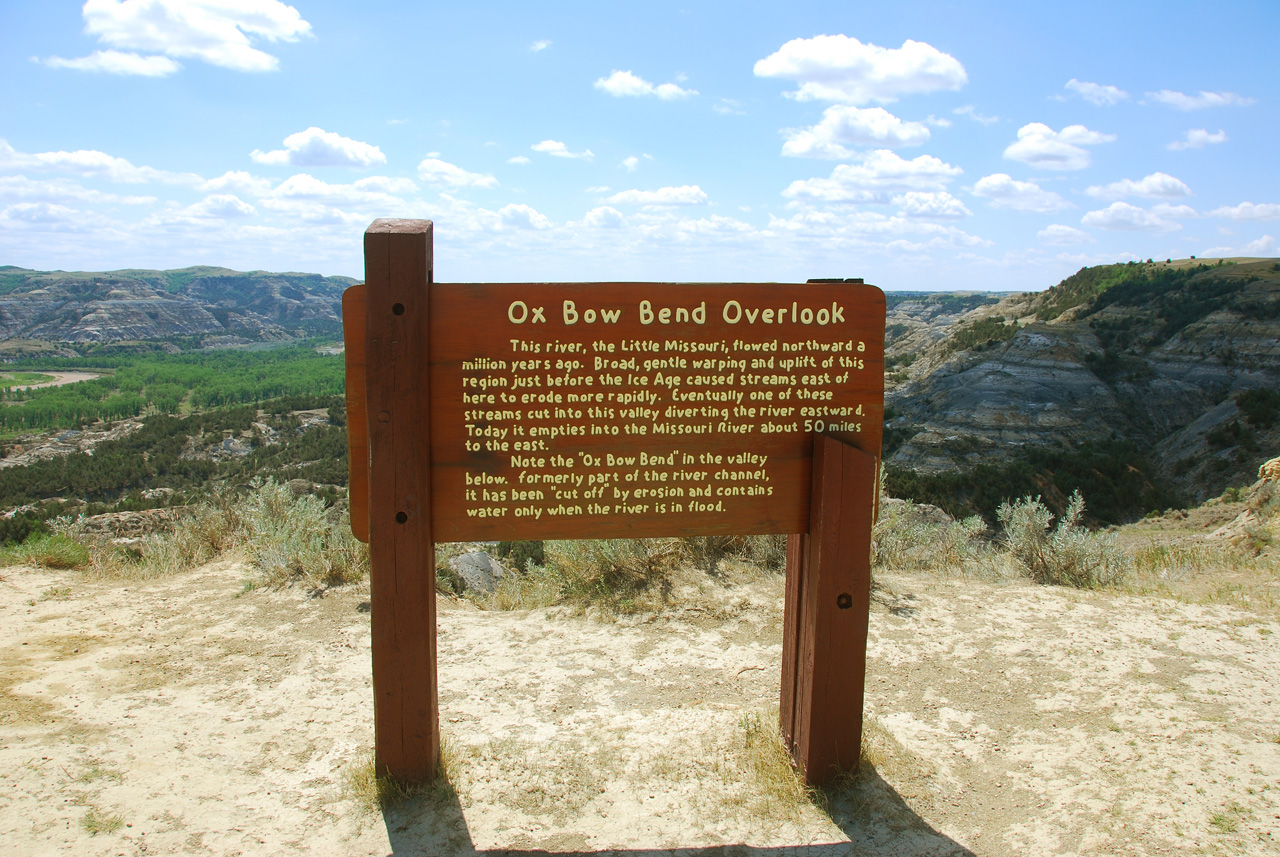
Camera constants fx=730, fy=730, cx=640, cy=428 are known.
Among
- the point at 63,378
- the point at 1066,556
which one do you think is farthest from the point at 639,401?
the point at 63,378

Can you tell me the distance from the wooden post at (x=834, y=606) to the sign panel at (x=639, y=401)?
11cm

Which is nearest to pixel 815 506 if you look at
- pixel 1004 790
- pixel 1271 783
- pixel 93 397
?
pixel 1004 790

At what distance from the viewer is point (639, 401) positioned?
2773mm

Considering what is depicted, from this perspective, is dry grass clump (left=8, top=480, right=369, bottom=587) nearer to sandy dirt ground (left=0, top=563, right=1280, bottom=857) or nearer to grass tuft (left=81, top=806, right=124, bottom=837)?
sandy dirt ground (left=0, top=563, right=1280, bottom=857)

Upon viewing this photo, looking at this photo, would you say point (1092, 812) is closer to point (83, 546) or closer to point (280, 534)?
point (280, 534)

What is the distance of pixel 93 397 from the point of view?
82812 millimetres

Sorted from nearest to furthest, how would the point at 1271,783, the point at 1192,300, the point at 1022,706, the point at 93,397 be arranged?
1. the point at 1271,783
2. the point at 1022,706
3. the point at 1192,300
4. the point at 93,397

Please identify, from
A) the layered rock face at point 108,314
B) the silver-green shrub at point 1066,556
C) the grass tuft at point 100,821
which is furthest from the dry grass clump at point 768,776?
the layered rock face at point 108,314

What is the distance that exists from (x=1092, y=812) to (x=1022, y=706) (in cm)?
101

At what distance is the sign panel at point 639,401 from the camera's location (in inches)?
107

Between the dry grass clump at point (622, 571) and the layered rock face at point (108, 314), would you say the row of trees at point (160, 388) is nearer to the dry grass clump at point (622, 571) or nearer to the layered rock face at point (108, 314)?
the layered rock face at point (108, 314)

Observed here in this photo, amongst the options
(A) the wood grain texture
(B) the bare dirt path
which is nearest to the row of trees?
(B) the bare dirt path

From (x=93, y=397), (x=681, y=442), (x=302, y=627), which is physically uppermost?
(x=681, y=442)

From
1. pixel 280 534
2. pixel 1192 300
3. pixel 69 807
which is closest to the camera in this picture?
pixel 69 807
